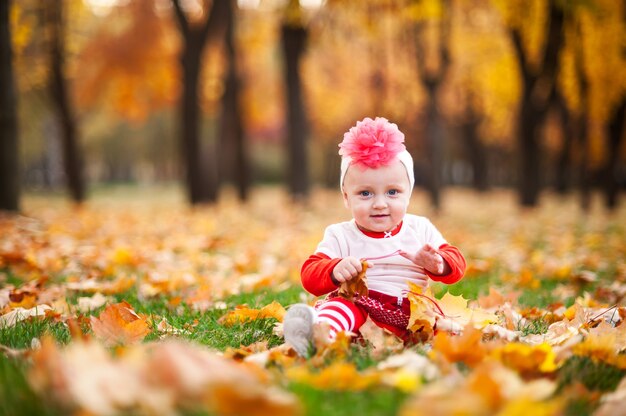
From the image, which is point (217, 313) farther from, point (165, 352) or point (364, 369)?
point (165, 352)

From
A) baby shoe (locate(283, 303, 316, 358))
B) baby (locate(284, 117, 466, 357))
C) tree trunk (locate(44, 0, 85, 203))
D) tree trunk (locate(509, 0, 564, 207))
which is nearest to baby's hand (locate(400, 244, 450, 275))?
baby (locate(284, 117, 466, 357))

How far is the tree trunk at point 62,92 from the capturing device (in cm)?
1560

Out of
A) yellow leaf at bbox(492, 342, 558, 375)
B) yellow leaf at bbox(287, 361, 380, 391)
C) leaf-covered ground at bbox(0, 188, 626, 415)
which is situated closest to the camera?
leaf-covered ground at bbox(0, 188, 626, 415)

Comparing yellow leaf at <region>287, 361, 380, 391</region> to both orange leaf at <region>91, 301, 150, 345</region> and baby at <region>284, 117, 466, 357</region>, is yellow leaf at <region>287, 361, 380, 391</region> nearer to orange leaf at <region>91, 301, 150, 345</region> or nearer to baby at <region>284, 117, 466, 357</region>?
baby at <region>284, 117, 466, 357</region>

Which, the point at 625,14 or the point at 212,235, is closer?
the point at 212,235

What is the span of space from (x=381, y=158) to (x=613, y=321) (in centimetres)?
152

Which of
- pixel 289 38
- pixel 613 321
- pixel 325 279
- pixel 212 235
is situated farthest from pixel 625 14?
pixel 325 279

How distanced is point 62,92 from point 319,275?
50.2ft

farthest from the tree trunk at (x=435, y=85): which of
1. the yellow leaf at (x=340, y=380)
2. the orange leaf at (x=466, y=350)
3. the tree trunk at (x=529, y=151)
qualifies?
the yellow leaf at (x=340, y=380)

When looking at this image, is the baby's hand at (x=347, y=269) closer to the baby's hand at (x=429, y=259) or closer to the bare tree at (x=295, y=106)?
the baby's hand at (x=429, y=259)

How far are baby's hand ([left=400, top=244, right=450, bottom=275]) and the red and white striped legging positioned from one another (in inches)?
13.6

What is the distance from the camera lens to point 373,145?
279cm

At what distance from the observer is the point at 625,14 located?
45.5 feet

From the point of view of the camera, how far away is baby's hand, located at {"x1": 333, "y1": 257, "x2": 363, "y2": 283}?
2684 millimetres
